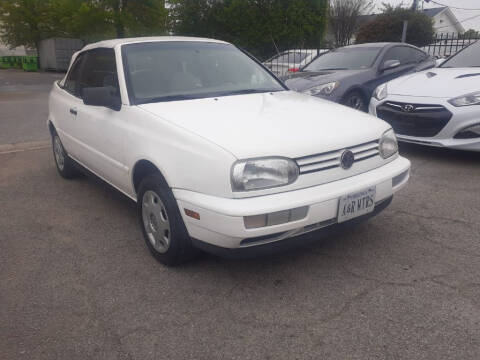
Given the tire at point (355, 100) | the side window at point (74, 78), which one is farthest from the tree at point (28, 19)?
the side window at point (74, 78)

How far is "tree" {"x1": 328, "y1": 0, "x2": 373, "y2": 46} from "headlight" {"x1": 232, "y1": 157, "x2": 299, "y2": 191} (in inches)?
1342

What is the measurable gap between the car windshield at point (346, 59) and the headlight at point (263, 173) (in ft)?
17.3

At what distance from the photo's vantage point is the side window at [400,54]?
7.45m

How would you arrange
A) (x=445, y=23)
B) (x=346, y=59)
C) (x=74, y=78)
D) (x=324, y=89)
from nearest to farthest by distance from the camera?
1. (x=74, y=78)
2. (x=324, y=89)
3. (x=346, y=59)
4. (x=445, y=23)

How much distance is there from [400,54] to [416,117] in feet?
9.82

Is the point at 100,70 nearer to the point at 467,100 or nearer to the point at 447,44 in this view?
the point at 467,100

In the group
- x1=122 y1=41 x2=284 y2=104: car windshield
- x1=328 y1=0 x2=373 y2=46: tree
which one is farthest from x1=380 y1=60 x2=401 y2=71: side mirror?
x1=328 y1=0 x2=373 y2=46: tree

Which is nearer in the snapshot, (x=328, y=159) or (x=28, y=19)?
(x=328, y=159)

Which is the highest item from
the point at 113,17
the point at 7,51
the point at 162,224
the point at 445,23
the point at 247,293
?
the point at 113,17

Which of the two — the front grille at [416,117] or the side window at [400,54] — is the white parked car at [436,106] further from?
the side window at [400,54]

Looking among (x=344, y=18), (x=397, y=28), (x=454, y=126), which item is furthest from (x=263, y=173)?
(x=344, y=18)

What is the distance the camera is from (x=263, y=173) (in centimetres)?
246

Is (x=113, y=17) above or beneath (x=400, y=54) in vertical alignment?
above

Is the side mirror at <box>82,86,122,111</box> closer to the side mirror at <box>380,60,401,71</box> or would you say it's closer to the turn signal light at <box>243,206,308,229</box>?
the turn signal light at <box>243,206,308,229</box>
